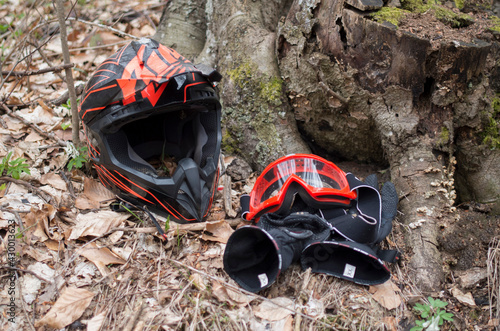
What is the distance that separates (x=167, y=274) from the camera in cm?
220

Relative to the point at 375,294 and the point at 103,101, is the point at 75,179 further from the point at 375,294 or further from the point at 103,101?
the point at 375,294

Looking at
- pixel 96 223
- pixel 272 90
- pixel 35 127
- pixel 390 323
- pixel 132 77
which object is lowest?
pixel 390 323

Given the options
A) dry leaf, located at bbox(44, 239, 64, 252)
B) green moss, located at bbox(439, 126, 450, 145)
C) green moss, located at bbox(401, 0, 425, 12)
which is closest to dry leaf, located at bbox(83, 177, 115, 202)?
dry leaf, located at bbox(44, 239, 64, 252)

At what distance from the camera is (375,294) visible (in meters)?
2.15

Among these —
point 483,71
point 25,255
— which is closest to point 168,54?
point 25,255

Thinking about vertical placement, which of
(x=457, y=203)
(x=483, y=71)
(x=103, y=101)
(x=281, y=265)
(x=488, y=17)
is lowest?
(x=457, y=203)

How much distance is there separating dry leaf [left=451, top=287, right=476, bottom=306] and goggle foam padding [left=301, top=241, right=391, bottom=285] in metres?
0.42

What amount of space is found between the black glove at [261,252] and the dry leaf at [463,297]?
2.51 feet

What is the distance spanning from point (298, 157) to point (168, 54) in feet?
3.62

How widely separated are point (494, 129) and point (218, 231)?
2.00 m

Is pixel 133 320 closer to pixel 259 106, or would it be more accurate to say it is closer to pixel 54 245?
pixel 54 245

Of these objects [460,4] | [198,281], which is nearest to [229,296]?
[198,281]

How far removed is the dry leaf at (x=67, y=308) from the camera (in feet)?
6.23

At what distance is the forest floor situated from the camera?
1971mm
